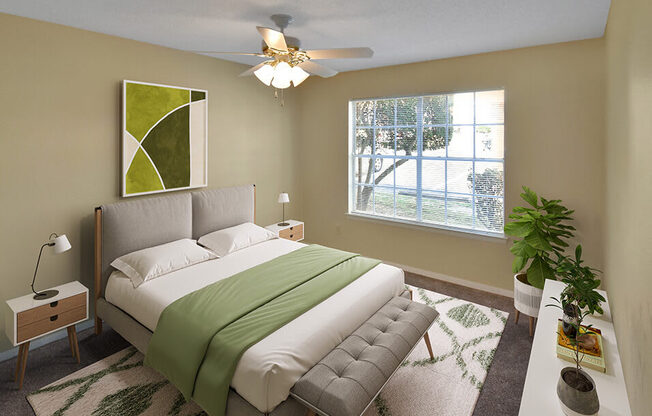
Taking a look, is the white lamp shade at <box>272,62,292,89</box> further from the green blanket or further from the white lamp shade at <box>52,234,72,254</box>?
the white lamp shade at <box>52,234,72,254</box>

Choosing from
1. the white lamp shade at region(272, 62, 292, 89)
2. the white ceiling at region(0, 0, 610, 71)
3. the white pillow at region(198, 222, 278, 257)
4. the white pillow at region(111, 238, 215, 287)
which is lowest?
the white pillow at region(111, 238, 215, 287)

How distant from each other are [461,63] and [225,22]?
2.50 metres

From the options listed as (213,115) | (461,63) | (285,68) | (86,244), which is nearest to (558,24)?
(461,63)

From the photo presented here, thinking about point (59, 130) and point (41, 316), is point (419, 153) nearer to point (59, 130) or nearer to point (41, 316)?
point (59, 130)

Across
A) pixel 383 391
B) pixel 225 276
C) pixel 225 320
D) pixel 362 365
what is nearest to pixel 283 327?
pixel 225 320

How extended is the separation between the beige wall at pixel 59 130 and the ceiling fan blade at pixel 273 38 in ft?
5.87

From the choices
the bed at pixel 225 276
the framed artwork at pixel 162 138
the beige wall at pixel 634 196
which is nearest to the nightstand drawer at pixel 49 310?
the bed at pixel 225 276

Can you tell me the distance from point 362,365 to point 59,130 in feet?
9.77

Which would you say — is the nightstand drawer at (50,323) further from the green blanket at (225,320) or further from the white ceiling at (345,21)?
the white ceiling at (345,21)

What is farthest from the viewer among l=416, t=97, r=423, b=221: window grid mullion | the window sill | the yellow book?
l=416, t=97, r=423, b=221: window grid mullion

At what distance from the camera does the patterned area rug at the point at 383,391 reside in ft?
7.13

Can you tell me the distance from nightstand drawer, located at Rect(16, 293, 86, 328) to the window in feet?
10.8

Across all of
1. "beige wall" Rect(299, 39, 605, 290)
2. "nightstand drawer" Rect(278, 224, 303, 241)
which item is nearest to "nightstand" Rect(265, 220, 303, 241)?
"nightstand drawer" Rect(278, 224, 303, 241)

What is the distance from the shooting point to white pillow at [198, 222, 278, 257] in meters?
3.47
